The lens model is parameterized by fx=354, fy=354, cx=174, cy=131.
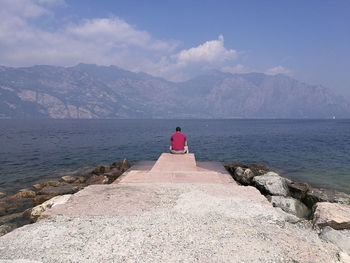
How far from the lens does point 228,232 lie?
28.1 feet

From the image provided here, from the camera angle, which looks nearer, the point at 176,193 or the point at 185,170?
the point at 176,193

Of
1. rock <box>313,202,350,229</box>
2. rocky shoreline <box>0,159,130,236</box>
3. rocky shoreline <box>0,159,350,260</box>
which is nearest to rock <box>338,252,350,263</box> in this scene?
rocky shoreline <box>0,159,350,260</box>

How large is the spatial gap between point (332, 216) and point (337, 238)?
195 centimetres

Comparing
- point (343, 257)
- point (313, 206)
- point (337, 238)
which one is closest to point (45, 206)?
point (337, 238)

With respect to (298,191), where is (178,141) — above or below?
above

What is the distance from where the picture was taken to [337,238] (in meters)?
8.74

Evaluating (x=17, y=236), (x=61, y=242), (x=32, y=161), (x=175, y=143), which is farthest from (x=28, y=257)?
(x=32, y=161)

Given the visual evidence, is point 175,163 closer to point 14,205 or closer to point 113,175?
point 113,175

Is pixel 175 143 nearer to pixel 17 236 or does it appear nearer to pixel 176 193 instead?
pixel 176 193

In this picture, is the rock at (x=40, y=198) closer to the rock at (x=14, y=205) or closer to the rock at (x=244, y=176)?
the rock at (x=14, y=205)

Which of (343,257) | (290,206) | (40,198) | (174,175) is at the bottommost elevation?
(40,198)

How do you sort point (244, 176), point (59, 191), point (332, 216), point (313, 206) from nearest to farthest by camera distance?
point (332, 216)
point (313, 206)
point (59, 191)
point (244, 176)

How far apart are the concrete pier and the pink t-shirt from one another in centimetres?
976

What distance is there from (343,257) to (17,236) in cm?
745
